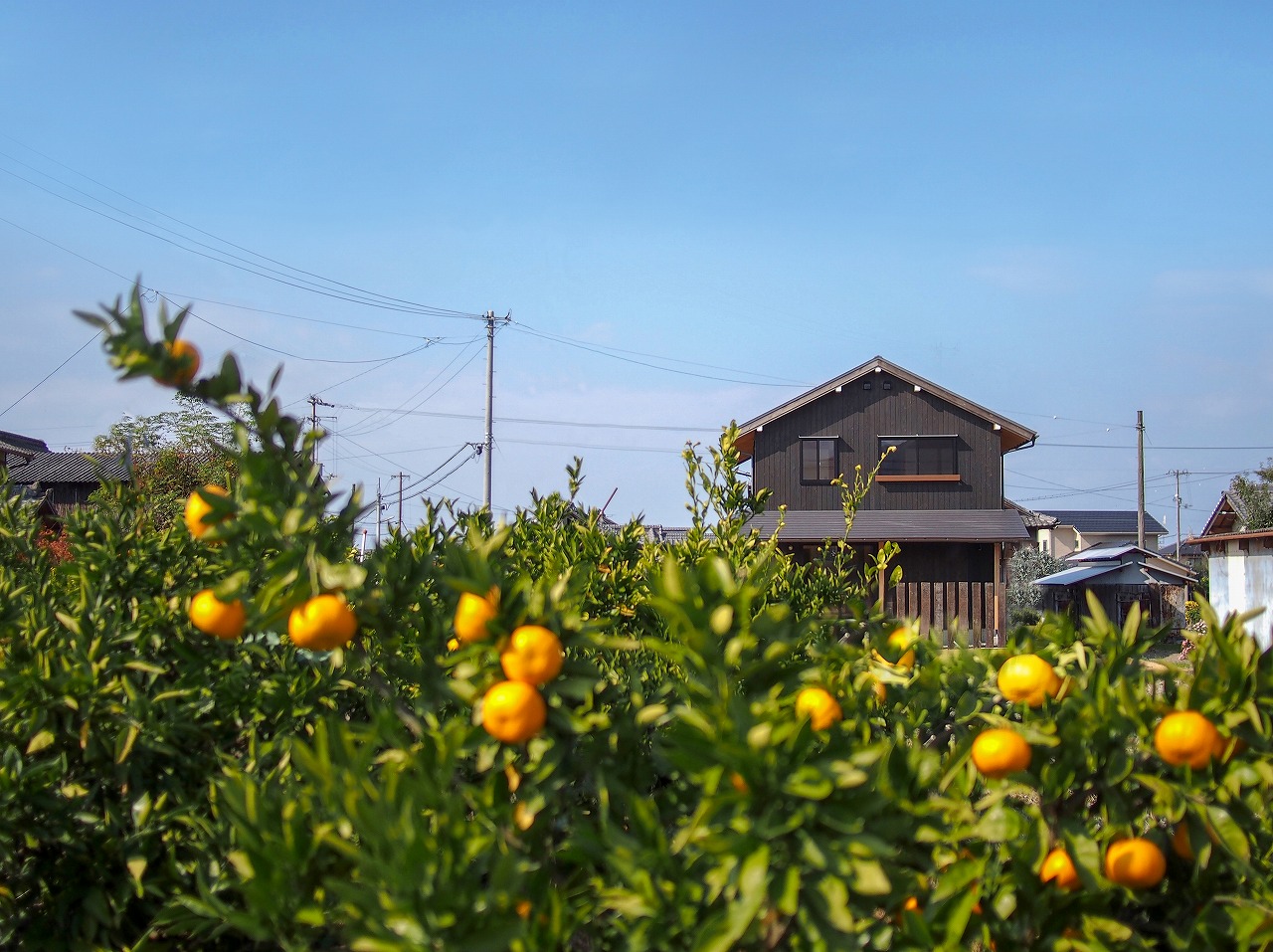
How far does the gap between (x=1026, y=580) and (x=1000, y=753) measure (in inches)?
1292

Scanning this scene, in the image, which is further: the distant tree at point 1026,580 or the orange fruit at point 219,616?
the distant tree at point 1026,580

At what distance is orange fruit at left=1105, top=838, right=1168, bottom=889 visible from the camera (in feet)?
5.04

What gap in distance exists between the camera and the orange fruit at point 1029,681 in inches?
66.2

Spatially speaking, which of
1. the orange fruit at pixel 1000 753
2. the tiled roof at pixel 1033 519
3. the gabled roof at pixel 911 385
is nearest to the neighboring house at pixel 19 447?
the gabled roof at pixel 911 385

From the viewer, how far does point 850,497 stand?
5.00m

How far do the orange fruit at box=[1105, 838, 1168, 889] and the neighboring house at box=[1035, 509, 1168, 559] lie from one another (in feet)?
Result: 173

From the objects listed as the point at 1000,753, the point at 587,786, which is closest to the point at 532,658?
the point at 587,786

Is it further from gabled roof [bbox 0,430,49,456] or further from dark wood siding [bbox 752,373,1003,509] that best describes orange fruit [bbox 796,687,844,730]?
gabled roof [bbox 0,430,49,456]

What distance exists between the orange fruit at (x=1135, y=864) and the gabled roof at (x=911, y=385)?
20.9m

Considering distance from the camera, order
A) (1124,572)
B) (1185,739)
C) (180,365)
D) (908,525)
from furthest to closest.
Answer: (1124,572) → (908,525) → (180,365) → (1185,739)

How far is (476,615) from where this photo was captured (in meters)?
1.49

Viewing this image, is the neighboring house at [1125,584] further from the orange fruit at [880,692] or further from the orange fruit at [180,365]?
the orange fruit at [180,365]

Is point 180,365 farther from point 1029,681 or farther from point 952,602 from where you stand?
point 952,602

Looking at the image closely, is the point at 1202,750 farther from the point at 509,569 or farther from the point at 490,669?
the point at 509,569
